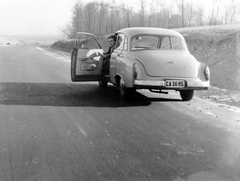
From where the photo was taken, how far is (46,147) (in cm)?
408

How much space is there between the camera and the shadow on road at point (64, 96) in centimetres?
690

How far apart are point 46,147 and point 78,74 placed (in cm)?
439

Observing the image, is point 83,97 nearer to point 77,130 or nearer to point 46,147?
point 77,130

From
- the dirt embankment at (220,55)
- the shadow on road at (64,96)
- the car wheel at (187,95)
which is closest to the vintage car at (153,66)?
the car wheel at (187,95)

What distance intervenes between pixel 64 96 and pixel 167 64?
8.57 ft

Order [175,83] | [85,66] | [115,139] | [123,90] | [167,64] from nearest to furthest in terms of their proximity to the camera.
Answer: [115,139] < [175,83] < [167,64] < [123,90] < [85,66]

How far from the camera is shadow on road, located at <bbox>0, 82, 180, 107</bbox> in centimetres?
690

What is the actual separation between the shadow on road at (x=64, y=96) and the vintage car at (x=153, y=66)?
390mm

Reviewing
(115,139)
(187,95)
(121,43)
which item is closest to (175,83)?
(187,95)

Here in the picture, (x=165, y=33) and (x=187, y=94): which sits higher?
(x=165, y=33)

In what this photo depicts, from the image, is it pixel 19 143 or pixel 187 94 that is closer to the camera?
pixel 19 143

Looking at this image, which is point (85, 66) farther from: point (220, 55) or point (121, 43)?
point (220, 55)

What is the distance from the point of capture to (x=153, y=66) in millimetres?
6789

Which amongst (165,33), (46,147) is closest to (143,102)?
(165,33)
